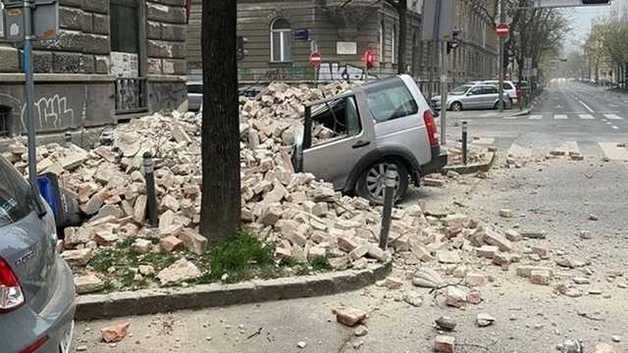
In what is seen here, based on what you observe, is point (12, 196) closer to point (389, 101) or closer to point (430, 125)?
point (389, 101)

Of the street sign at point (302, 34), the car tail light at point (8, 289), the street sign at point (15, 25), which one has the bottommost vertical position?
the car tail light at point (8, 289)

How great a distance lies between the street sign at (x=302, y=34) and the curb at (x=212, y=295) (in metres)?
35.2

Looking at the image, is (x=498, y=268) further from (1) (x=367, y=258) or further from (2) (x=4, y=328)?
(2) (x=4, y=328)

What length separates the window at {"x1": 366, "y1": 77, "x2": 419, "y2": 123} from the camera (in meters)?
10.2

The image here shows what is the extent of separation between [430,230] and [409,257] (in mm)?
1048

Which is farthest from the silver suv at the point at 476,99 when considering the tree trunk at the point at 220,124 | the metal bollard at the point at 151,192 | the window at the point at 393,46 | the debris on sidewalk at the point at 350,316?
the debris on sidewalk at the point at 350,316

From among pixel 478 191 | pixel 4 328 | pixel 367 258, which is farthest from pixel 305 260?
pixel 478 191

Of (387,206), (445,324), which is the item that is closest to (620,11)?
(387,206)

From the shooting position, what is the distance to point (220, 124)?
6.40m

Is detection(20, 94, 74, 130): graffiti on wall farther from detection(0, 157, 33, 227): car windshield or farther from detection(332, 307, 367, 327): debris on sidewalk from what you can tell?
detection(0, 157, 33, 227): car windshield

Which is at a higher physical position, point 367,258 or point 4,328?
point 4,328

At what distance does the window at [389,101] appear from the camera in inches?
402

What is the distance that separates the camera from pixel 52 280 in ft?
11.3

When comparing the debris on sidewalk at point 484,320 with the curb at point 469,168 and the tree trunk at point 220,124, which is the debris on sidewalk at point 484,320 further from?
the curb at point 469,168
